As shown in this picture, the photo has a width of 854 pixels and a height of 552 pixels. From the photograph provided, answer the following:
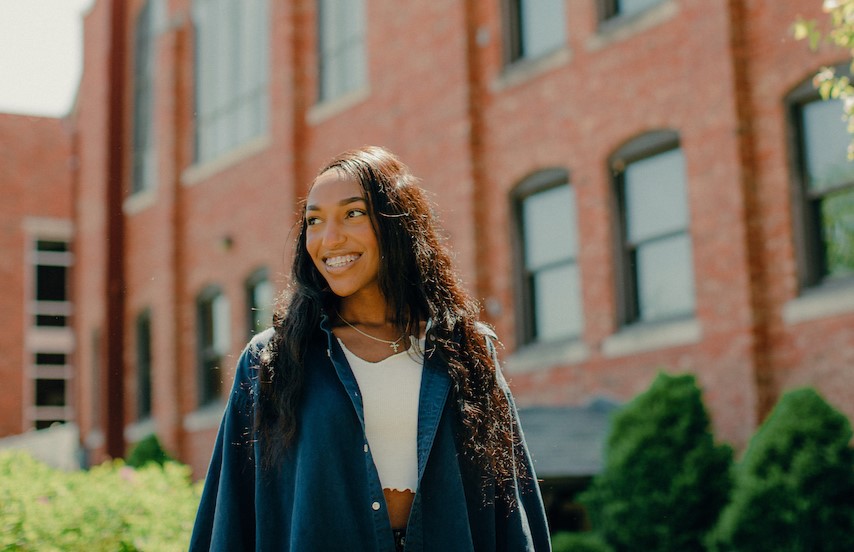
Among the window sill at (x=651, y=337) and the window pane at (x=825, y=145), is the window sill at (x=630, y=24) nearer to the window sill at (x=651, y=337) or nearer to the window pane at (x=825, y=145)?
the window pane at (x=825, y=145)

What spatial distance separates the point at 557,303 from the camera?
516 inches

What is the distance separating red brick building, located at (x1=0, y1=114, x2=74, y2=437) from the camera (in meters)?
30.4

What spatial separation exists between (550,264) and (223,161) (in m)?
7.65

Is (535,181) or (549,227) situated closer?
(549,227)

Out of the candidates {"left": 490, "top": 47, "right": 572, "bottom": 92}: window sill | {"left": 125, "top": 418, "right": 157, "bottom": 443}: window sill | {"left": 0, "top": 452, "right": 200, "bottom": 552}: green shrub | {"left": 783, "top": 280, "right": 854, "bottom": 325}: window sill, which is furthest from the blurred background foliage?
{"left": 125, "top": 418, "right": 157, "bottom": 443}: window sill

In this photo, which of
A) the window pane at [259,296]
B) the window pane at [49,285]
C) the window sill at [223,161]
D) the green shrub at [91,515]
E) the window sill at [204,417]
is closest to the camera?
the green shrub at [91,515]

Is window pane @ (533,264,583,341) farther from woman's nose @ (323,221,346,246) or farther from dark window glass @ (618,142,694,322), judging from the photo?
woman's nose @ (323,221,346,246)

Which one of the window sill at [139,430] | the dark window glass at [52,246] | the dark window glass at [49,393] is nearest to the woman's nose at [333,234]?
the window sill at [139,430]

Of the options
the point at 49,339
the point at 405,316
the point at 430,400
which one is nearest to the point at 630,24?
the point at 405,316

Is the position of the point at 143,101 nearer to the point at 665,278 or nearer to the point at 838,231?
the point at 665,278

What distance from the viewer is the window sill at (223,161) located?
18062 mm

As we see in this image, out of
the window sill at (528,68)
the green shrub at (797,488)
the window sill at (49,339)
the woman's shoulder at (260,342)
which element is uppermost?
the window sill at (528,68)

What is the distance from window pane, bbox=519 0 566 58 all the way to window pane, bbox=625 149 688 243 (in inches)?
79.6

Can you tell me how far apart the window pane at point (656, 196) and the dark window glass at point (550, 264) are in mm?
717
